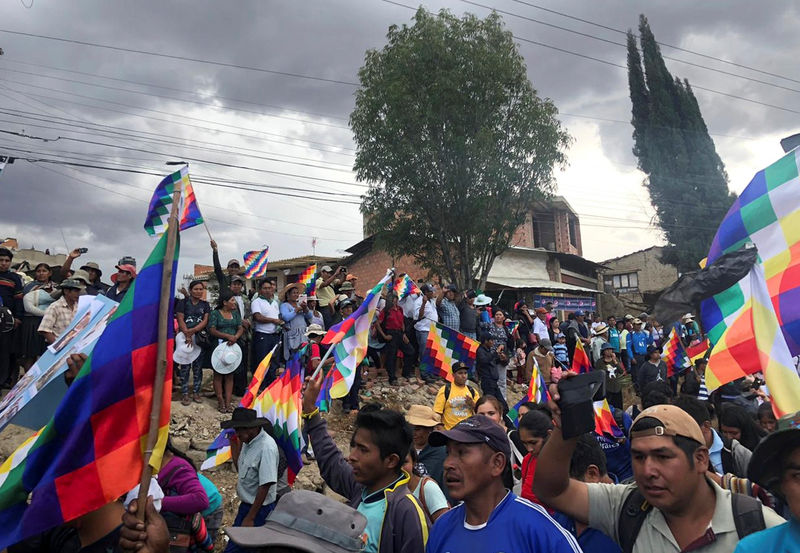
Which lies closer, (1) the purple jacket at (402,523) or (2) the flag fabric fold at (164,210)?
(1) the purple jacket at (402,523)

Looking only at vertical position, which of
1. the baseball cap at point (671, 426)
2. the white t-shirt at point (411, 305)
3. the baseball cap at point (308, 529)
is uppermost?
the white t-shirt at point (411, 305)

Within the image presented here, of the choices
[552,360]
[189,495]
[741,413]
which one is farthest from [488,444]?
[552,360]

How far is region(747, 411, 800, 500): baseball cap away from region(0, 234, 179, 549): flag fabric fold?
2.31m

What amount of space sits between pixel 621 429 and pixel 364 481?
4.80 metres

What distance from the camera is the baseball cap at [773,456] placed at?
2.03 m

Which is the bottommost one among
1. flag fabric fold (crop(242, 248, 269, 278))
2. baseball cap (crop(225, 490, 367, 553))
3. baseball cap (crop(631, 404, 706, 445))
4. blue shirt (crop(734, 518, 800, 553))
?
blue shirt (crop(734, 518, 800, 553))

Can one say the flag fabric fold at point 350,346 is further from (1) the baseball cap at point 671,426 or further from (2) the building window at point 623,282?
(2) the building window at point 623,282

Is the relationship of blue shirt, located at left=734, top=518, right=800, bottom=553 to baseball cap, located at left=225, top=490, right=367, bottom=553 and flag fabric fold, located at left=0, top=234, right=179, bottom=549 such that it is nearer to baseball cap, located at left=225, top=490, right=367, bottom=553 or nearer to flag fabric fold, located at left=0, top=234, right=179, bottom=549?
baseball cap, located at left=225, top=490, right=367, bottom=553

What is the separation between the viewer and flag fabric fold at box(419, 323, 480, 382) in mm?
8344

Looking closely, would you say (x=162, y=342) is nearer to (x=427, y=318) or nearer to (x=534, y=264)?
(x=427, y=318)

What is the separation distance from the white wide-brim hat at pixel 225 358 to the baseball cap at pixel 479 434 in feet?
21.9

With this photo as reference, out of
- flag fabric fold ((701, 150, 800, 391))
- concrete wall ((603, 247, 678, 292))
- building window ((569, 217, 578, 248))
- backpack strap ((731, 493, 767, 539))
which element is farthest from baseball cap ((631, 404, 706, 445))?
concrete wall ((603, 247, 678, 292))

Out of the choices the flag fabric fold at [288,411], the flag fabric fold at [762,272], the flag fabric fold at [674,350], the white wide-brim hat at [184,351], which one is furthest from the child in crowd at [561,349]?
the flag fabric fold at [288,411]

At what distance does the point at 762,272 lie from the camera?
4215mm
